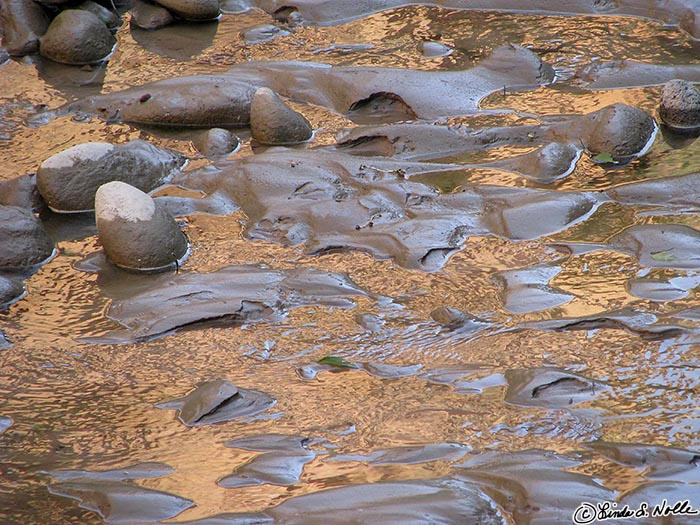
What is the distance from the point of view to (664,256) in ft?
12.5

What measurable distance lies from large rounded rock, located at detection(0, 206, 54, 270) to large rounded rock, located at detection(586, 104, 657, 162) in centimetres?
267

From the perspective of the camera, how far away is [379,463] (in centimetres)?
275

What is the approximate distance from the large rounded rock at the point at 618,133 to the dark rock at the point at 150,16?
3.38 m

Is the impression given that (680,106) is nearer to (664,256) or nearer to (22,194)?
(664,256)

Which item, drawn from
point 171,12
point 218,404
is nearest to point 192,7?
point 171,12

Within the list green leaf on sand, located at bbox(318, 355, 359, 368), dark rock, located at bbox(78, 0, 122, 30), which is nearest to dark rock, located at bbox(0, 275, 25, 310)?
green leaf on sand, located at bbox(318, 355, 359, 368)

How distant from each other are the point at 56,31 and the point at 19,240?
2739 mm

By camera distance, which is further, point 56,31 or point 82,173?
point 56,31

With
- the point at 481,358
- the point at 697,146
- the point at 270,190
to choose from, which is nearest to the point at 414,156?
the point at 270,190

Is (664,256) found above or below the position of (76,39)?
below

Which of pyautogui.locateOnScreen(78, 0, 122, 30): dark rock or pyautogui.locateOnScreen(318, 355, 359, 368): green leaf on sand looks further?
pyautogui.locateOnScreen(78, 0, 122, 30): dark rock

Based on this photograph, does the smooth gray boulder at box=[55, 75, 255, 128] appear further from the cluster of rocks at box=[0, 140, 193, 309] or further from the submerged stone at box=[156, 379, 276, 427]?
the submerged stone at box=[156, 379, 276, 427]

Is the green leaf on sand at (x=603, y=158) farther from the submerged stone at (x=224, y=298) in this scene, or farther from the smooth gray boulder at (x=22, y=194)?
the smooth gray boulder at (x=22, y=194)

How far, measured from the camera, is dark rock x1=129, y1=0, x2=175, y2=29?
22.5 feet
